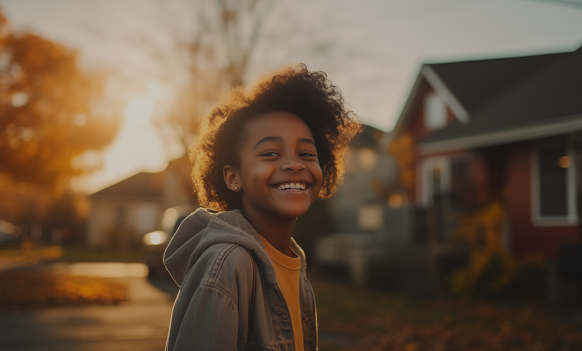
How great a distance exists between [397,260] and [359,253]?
129cm

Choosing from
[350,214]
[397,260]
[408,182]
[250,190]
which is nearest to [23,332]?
[250,190]

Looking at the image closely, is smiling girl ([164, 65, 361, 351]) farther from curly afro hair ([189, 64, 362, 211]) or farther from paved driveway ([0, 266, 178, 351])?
paved driveway ([0, 266, 178, 351])

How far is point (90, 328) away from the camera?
7422 millimetres

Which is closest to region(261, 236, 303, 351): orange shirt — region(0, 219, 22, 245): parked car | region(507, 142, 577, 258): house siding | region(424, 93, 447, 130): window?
region(507, 142, 577, 258): house siding

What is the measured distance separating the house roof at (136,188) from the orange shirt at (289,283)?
3728cm

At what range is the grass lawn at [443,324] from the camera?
6.62 m

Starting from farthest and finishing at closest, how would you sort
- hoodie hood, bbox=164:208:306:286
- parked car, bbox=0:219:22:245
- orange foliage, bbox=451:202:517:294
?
parked car, bbox=0:219:22:245 < orange foliage, bbox=451:202:517:294 < hoodie hood, bbox=164:208:306:286

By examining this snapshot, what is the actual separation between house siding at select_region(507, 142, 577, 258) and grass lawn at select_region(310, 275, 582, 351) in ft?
8.72

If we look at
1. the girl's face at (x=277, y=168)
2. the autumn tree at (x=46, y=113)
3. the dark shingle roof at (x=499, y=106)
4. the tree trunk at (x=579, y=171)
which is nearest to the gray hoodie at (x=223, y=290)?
the girl's face at (x=277, y=168)

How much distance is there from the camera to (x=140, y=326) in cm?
767

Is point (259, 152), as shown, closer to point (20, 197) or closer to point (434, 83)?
point (434, 83)

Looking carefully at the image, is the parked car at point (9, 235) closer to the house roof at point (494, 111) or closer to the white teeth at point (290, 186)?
the house roof at point (494, 111)

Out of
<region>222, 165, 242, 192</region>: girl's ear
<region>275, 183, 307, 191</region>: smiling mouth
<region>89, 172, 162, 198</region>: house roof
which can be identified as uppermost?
<region>89, 172, 162, 198</region>: house roof

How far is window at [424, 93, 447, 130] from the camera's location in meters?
17.2
